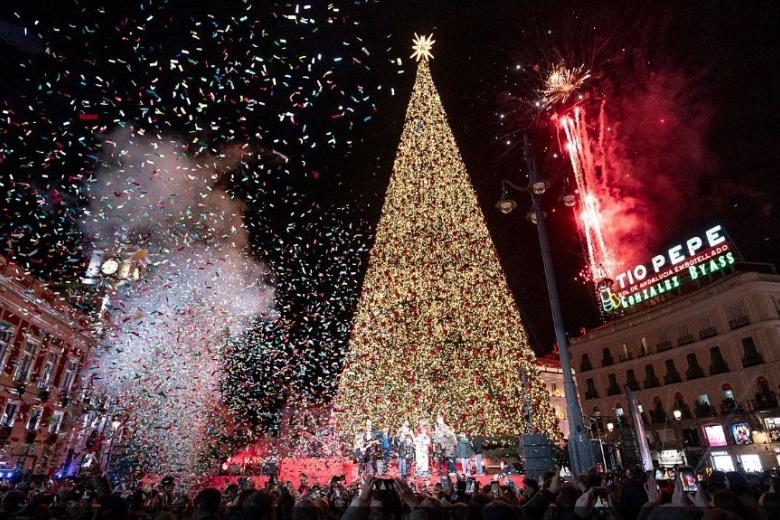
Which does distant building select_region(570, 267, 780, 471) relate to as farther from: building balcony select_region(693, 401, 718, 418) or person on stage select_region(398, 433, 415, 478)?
person on stage select_region(398, 433, 415, 478)

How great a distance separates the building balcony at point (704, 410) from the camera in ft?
97.2

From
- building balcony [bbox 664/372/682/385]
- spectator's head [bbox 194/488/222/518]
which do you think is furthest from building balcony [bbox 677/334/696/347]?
spectator's head [bbox 194/488/222/518]

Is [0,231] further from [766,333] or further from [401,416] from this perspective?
[766,333]

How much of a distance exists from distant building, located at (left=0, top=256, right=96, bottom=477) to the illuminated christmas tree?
1560 centimetres

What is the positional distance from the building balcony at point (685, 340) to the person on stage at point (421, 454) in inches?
990

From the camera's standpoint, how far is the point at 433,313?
65.3ft

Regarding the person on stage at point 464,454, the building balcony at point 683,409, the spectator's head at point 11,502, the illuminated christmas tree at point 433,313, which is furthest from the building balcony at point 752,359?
the spectator's head at point 11,502

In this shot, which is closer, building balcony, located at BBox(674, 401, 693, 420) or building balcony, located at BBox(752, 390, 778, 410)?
building balcony, located at BBox(752, 390, 778, 410)

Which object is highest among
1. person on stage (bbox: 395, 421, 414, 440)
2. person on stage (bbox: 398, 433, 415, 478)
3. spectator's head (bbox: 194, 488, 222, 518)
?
person on stage (bbox: 395, 421, 414, 440)

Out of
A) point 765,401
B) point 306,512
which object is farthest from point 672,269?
point 306,512

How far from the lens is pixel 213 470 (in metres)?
28.2

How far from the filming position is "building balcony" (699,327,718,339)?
102ft

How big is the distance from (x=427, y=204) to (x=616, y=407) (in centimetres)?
2843

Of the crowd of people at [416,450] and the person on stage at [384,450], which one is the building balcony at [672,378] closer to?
the crowd of people at [416,450]
